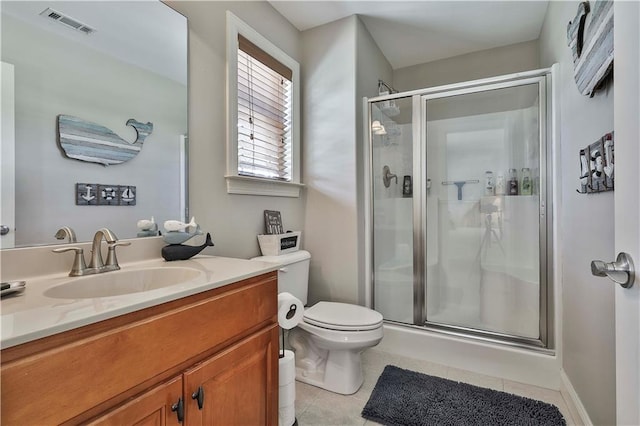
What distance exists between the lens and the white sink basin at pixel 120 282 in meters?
0.95

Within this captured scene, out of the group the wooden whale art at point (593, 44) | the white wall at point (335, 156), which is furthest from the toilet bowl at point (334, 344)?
the wooden whale art at point (593, 44)

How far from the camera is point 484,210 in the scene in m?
2.41

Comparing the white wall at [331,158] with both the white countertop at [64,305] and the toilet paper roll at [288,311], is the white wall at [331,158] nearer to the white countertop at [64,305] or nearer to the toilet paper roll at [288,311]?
the toilet paper roll at [288,311]

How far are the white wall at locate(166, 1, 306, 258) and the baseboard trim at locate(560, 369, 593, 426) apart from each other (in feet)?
5.94

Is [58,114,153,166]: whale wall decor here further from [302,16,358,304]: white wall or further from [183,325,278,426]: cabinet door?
[302,16,358,304]: white wall

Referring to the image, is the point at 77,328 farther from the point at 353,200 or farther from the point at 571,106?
the point at 571,106

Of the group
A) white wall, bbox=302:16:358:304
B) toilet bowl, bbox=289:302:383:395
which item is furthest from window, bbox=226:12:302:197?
toilet bowl, bbox=289:302:383:395

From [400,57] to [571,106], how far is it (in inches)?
66.4

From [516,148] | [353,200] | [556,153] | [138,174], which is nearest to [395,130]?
[353,200]

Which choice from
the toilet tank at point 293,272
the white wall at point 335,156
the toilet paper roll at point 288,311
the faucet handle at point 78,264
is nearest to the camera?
the faucet handle at point 78,264

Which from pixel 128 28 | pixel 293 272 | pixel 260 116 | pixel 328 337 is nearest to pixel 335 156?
pixel 260 116

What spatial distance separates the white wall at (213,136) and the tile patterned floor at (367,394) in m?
0.89

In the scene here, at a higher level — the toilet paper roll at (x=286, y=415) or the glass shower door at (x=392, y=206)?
the glass shower door at (x=392, y=206)

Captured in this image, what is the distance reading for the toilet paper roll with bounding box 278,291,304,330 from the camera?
4.40ft
